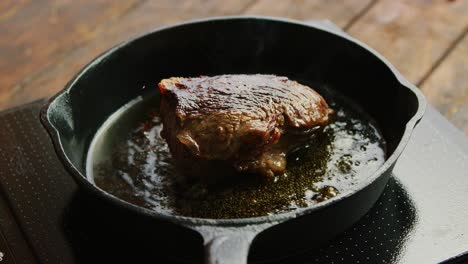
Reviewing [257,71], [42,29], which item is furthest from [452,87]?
[42,29]

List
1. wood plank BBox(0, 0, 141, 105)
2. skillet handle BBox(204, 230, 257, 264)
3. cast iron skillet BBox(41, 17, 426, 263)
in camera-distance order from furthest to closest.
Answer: wood plank BBox(0, 0, 141, 105) < cast iron skillet BBox(41, 17, 426, 263) < skillet handle BBox(204, 230, 257, 264)

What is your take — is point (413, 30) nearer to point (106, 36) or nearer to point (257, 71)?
point (257, 71)

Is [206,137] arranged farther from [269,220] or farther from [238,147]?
[269,220]

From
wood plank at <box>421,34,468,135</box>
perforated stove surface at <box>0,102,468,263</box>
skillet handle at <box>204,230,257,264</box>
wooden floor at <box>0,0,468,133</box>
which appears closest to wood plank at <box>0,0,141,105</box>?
wooden floor at <box>0,0,468,133</box>

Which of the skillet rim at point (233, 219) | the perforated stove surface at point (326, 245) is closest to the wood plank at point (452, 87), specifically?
the perforated stove surface at point (326, 245)

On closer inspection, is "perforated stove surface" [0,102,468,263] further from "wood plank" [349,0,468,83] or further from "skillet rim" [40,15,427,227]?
"wood plank" [349,0,468,83]

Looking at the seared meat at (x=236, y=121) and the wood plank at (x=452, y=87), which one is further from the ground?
the wood plank at (x=452, y=87)

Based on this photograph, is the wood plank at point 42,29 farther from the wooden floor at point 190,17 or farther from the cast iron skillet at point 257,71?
the cast iron skillet at point 257,71
